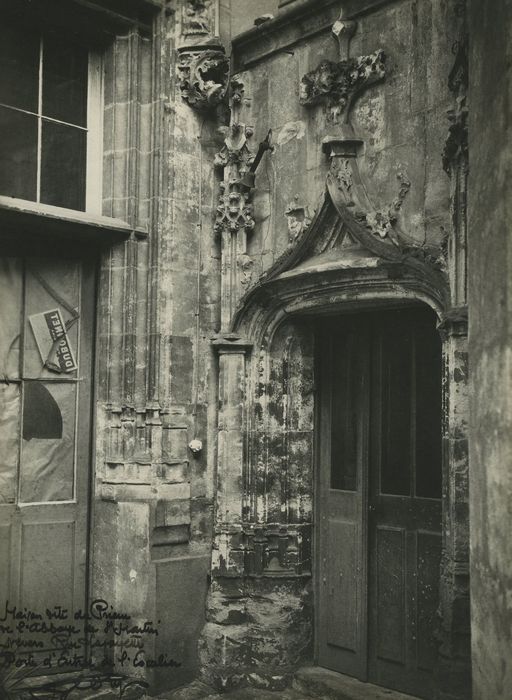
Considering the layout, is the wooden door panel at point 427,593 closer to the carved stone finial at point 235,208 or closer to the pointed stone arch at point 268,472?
the pointed stone arch at point 268,472

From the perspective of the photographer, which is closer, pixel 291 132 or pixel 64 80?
pixel 291 132

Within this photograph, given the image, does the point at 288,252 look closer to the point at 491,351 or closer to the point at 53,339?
the point at 53,339

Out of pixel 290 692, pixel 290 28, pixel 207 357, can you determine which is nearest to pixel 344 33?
pixel 290 28

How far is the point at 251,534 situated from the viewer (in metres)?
5.38

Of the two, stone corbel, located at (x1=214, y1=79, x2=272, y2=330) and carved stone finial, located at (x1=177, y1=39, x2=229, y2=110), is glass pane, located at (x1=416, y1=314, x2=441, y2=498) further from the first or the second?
carved stone finial, located at (x1=177, y1=39, x2=229, y2=110)

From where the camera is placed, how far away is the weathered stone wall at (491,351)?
290 cm

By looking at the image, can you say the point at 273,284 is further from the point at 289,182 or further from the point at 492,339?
the point at 492,339

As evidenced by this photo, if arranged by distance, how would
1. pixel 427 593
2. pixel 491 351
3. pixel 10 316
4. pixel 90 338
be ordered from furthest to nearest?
1. pixel 90 338
2. pixel 10 316
3. pixel 427 593
4. pixel 491 351

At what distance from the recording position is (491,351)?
304cm

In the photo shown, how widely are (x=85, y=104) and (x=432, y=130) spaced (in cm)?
246

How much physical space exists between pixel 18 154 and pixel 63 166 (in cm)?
31

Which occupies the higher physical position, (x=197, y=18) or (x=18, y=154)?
(x=197, y=18)

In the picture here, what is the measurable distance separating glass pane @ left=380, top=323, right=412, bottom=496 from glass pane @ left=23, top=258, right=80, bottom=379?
82.3 inches

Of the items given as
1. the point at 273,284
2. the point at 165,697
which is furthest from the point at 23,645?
Answer: the point at 273,284
